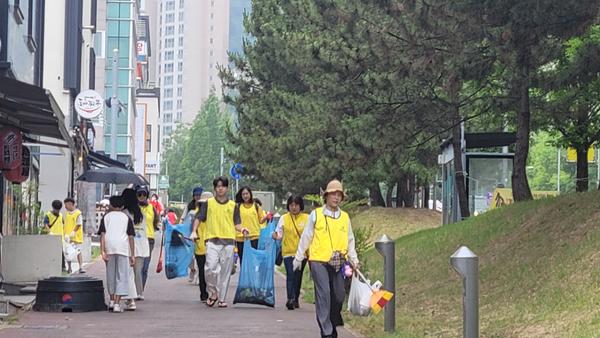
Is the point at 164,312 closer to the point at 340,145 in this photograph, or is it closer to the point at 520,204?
the point at 520,204

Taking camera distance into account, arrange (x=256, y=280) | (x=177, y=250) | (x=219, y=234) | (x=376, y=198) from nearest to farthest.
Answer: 1. (x=219, y=234)
2. (x=256, y=280)
3. (x=177, y=250)
4. (x=376, y=198)

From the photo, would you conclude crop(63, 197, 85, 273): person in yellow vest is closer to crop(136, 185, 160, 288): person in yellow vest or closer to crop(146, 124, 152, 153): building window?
crop(136, 185, 160, 288): person in yellow vest

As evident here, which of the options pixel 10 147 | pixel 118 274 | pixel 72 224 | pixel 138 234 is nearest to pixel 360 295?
pixel 118 274

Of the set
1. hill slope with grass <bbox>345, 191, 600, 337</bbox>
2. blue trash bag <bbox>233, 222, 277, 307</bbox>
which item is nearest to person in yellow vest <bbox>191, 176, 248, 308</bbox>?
blue trash bag <bbox>233, 222, 277, 307</bbox>

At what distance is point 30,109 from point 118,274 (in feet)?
7.66

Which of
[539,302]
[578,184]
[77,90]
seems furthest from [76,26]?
[539,302]

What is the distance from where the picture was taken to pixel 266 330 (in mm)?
13195

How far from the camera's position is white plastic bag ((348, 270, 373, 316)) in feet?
37.4

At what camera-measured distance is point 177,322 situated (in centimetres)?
1397

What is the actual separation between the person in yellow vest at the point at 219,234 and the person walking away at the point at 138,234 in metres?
0.79

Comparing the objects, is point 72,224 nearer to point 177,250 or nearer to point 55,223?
point 55,223

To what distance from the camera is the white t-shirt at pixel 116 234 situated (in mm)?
15016

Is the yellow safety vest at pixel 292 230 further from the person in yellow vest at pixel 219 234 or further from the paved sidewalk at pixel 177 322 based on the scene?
the paved sidewalk at pixel 177 322

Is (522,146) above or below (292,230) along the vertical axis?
above
